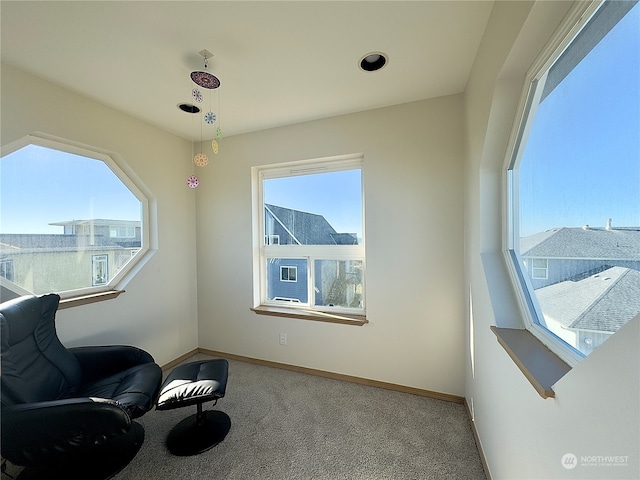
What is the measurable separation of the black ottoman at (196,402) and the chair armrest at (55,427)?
0.93ft

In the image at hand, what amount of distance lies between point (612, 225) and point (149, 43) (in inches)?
88.3

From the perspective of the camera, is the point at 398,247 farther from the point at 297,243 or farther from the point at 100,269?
the point at 100,269

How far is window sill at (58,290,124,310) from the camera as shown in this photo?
1978 mm

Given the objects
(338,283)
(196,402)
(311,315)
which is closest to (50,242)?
(196,402)

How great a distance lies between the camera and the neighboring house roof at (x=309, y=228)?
2582mm

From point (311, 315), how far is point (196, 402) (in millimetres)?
1205

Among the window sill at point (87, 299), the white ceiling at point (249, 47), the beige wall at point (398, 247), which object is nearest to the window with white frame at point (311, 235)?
the beige wall at point (398, 247)

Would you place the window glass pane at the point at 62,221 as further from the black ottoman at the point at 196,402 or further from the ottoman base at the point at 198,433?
the ottoman base at the point at 198,433

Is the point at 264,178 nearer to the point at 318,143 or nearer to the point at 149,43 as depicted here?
the point at 318,143

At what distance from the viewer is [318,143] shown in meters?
2.50

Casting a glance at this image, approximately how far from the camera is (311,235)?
270cm

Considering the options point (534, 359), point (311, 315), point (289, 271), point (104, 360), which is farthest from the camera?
point (289, 271)

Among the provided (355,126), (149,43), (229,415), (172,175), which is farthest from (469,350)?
(172,175)

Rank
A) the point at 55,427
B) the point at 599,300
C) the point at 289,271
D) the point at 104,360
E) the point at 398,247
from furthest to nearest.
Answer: the point at 289,271
the point at 398,247
the point at 104,360
the point at 55,427
the point at 599,300
